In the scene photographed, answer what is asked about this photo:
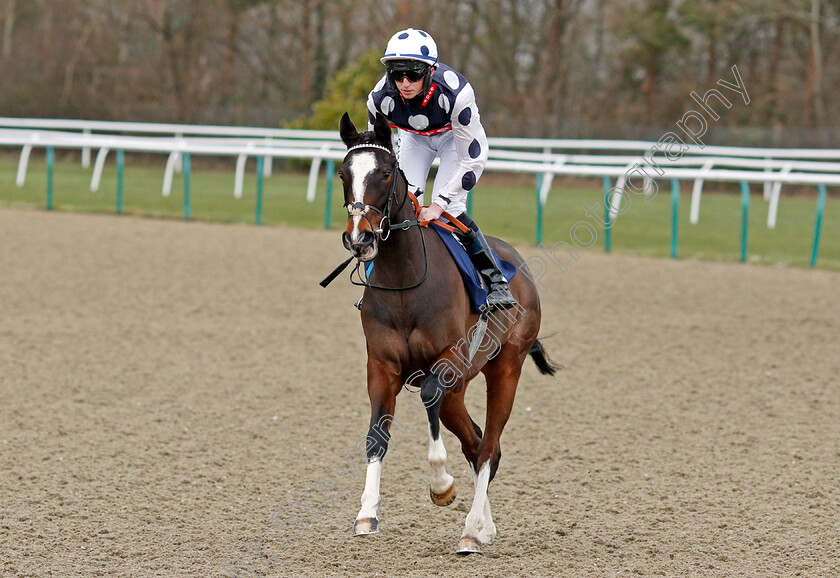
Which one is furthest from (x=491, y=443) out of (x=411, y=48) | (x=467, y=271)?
(x=411, y=48)

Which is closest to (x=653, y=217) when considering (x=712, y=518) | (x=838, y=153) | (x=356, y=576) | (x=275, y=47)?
(x=838, y=153)

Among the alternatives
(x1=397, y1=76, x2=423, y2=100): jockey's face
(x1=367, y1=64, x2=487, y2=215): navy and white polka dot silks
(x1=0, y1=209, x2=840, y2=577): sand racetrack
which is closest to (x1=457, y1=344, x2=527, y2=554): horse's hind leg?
(x1=0, y1=209, x2=840, y2=577): sand racetrack

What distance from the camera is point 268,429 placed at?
21.3 feet

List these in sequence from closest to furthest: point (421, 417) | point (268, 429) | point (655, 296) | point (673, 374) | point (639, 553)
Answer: point (639, 553)
point (268, 429)
point (421, 417)
point (673, 374)
point (655, 296)

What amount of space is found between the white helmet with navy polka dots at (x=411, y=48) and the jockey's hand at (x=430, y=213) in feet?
2.05

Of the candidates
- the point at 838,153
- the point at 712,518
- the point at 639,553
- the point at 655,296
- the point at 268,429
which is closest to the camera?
the point at 639,553

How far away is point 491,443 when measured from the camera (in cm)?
470

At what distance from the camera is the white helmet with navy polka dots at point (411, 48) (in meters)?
4.27

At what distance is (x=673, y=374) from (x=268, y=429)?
3.42 metres

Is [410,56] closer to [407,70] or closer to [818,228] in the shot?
[407,70]

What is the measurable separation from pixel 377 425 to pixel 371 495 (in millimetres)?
285

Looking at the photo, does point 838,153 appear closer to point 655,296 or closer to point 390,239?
point 655,296

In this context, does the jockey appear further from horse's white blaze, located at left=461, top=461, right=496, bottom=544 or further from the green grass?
the green grass

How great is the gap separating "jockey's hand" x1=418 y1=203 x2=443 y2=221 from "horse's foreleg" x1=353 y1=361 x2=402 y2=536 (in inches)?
26.7
